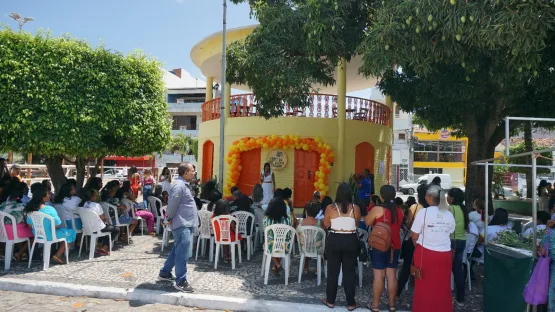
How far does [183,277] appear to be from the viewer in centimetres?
521

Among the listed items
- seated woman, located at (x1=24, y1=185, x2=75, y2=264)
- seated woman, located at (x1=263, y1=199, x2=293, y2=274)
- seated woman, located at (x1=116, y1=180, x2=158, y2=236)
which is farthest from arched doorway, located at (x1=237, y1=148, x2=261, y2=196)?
seated woman, located at (x1=24, y1=185, x2=75, y2=264)

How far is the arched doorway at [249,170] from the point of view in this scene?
1348 centimetres

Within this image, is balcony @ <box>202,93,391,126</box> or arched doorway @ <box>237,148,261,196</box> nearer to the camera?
balcony @ <box>202,93,391,126</box>

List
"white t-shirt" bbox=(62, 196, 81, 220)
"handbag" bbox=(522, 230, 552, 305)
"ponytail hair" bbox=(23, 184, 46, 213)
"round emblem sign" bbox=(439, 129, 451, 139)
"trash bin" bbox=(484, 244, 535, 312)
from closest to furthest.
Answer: "handbag" bbox=(522, 230, 552, 305), "trash bin" bbox=(484, 244, 535, 312), "ponytail hair" bbox=(23, 184, 46, 213), "white t-shirt" bbox=(62, 196, 81, 220), "round emblem sign" bbox=(439, 129, 451, 139)

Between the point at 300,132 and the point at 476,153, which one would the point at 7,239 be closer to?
the point at 300,132

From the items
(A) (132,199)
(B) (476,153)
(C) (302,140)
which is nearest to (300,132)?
(C) (302,140)

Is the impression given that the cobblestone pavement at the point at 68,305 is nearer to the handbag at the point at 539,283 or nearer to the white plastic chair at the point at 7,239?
the white plastic chair at the point at 7,239

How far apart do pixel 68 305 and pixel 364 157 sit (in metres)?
11.0

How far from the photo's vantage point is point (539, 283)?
3908 mm

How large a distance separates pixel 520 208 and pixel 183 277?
14.9 meters

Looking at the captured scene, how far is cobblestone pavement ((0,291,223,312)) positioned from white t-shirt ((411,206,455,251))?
2916mm

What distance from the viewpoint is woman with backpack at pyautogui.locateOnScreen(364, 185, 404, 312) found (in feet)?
15.1

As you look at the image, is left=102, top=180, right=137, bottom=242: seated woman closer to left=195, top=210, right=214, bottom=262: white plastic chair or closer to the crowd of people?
the crowd of people

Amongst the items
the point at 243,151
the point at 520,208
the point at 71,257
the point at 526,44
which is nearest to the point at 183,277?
the point at 71,257
